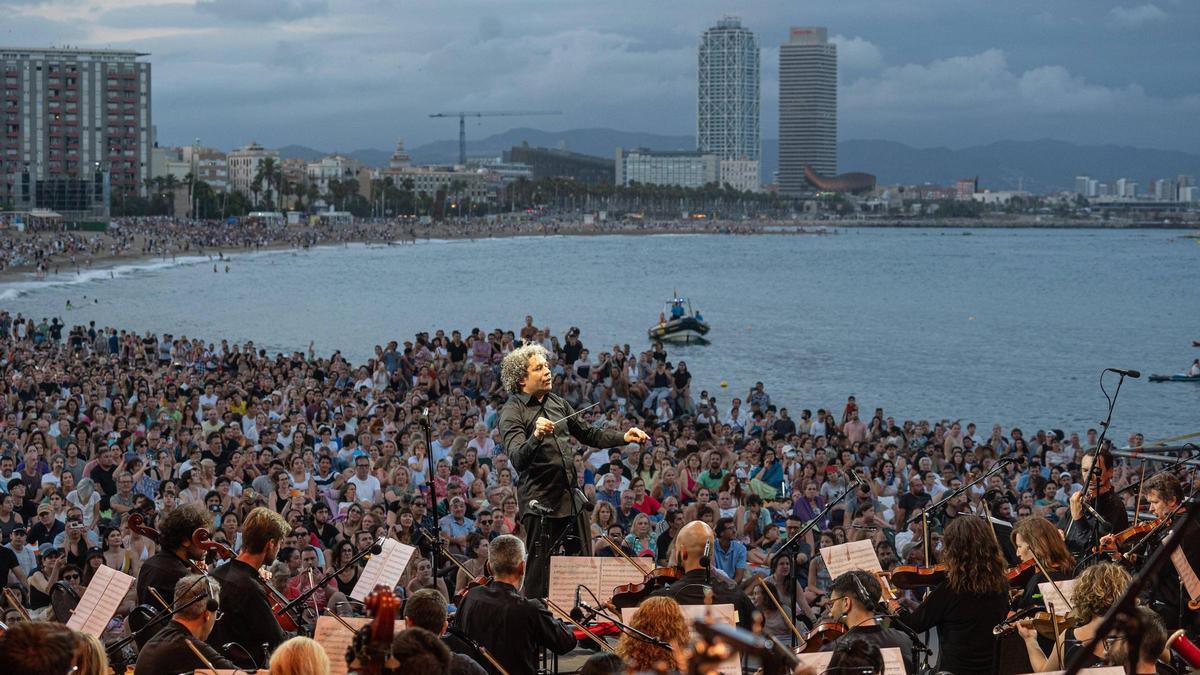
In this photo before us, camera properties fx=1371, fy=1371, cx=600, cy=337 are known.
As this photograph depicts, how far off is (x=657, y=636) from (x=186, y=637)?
1928mm

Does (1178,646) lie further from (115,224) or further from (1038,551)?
(115,224)

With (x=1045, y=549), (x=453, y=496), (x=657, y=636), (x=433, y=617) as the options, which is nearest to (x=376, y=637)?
(x=433, y=617)

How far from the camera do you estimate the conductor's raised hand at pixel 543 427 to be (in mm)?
7355

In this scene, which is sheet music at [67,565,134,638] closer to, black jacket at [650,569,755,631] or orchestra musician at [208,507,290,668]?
orchestra musician at [208,507,290,668]

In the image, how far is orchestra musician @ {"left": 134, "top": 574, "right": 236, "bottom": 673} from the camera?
5.58 metres

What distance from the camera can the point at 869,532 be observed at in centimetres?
1088

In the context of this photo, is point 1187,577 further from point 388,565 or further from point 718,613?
point 388,565

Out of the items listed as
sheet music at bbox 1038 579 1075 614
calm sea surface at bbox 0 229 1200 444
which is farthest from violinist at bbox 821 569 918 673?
calm sea surface at bbox 0 229 1200 444

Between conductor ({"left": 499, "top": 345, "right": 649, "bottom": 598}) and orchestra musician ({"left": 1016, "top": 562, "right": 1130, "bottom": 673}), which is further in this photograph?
conductor ({"left": 499, "top": 345, "right": 649, "bottom": 598})

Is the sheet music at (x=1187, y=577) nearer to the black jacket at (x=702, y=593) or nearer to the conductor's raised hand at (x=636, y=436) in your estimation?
the black jacket at (x=702, y=593)

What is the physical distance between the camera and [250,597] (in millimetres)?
6371

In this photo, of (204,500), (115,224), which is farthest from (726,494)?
(115,224)

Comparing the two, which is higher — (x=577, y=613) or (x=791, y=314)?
(x=577, y=613)

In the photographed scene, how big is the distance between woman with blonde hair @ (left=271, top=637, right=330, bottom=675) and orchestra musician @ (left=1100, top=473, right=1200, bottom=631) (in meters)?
4.45
